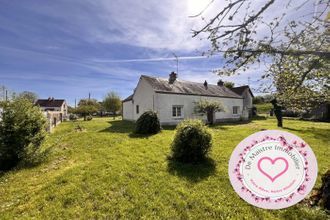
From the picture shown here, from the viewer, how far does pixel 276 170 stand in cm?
239

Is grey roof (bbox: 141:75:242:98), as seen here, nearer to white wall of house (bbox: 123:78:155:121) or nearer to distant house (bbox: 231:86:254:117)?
white wall of house (bbox: 123:78:155:121)

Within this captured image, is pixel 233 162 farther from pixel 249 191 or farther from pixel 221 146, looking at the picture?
pixel 221 146

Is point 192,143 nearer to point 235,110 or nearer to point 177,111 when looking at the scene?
point 177,111

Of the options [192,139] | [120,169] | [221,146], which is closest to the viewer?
[120,169]

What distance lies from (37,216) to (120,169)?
3009 millimetres

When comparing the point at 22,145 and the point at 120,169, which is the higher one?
the point at 22,145

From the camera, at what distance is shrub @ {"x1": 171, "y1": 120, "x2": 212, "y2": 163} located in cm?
812

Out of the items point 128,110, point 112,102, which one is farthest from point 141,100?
point 112,102

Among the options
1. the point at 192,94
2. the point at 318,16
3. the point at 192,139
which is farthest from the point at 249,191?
the point at 192,94

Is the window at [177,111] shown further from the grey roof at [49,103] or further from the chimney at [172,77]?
the grey roof at [49,103]

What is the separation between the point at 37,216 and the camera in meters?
4.75

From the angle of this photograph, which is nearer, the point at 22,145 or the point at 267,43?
the point at 267,43

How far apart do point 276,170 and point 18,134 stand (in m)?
9.37

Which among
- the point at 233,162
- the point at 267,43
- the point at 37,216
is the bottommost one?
the point at 37,216
